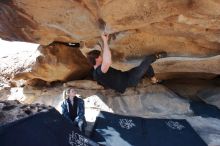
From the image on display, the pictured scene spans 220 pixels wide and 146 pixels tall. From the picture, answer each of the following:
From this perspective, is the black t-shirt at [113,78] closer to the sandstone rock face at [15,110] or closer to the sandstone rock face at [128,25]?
the sandstone rock face at [128,25]

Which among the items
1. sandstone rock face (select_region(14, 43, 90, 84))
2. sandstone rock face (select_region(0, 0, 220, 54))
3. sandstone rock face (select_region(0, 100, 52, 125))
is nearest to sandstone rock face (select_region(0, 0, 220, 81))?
sandstone rock face (select_region(0, 0, 220, 54))

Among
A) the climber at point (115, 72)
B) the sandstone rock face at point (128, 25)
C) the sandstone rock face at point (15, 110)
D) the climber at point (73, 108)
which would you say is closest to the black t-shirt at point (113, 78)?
the climber at point (115, 72)

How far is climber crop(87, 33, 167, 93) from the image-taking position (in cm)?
388

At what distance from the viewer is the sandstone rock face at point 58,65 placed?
14.9ft

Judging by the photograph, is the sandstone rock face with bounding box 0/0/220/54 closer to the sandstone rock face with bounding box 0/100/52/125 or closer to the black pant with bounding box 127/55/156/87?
the black pant with bounding box 127/55/156/87

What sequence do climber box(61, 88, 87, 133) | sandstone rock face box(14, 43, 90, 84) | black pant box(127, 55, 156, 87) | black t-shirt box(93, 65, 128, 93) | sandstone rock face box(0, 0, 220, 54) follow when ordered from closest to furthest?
sandstone rock face box(0, 0, 220, 54)
climber box(61, 88, 87, 133)
black pant box(127, 55, 156, 87)
black t-shirt box(93, 65, 128, 93)
sandstone rock face box(14, 43, 90, 84)

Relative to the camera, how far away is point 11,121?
2.91m

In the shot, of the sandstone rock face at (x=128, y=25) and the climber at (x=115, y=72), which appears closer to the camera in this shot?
the sandstone rock face at (x=128, y=25)

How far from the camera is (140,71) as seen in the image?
4102 mm

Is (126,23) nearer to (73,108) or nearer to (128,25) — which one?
(128,25)

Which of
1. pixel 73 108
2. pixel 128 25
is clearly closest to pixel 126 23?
pixel 128 25

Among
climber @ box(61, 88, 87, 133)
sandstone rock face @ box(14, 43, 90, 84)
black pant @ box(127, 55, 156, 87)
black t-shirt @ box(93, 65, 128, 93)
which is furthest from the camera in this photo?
sandstone rock face @ box(14, 43, 90, 84)

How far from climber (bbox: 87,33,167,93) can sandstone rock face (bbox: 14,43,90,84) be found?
486 millimetres

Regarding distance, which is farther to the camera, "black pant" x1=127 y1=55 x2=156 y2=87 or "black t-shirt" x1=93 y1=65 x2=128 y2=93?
"black t-shirt" x1=93 y1=65 x2=128 y2=93
